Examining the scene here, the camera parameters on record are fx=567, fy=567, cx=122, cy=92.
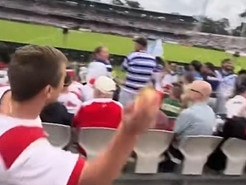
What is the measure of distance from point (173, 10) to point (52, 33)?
13.8m

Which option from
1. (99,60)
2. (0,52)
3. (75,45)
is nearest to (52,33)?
(75,45)

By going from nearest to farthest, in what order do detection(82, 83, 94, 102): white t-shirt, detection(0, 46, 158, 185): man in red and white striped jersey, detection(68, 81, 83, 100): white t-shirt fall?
detection(0, 46, 158, 185): man in red and white striped jersey → detection(68, 81, 83, 100): white t-shirt → detection(82, 83, 94, 102): white t-shirt

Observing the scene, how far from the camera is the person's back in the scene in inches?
163

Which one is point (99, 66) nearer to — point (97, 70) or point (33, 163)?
point (97, 70)

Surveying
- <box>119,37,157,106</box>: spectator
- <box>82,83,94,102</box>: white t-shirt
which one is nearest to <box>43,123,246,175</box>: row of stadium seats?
<box>82,83,94,102</box>: white t-shirt

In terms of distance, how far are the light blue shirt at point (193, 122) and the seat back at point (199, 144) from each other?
98 millimetres

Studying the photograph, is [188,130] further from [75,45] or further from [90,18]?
[90,18]

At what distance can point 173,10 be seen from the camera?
3616 centimetres

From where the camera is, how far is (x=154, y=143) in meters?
4.30

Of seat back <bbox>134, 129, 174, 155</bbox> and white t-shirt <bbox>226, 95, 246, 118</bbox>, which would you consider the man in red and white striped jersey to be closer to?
seat back <bbox>134, 129, 174, 155</bbox>

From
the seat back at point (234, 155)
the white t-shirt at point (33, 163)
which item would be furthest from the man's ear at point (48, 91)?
the seat back at point (234, 155)

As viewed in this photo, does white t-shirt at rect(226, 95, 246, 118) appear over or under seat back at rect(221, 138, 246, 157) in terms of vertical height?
over

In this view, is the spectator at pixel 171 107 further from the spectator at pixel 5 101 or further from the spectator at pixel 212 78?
the spectator at pixel 212 78

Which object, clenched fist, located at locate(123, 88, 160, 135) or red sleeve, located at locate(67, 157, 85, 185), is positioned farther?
red sleeve, located at locate(67, 157, 85, 185)
